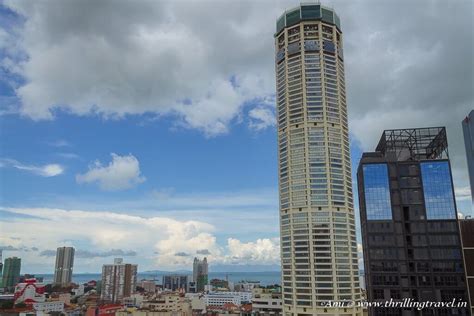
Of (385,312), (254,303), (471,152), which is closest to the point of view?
(385,312)

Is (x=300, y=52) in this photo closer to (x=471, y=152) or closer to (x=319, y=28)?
(x=319, y=28)

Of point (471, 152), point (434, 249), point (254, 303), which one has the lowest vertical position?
point (254, 303)

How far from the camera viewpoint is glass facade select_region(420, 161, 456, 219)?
253ft

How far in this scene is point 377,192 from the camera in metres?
80.4

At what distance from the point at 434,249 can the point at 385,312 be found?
16.0 metres

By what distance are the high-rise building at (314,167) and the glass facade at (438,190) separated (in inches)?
778

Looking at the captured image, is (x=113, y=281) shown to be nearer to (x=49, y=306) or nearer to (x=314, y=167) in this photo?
(x=49, y=306)

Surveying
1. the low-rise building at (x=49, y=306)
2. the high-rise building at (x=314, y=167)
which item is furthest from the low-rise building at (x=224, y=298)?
the high-rise building at (x=314, y=167)

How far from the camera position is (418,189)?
79.3 m

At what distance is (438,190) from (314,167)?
28.1m

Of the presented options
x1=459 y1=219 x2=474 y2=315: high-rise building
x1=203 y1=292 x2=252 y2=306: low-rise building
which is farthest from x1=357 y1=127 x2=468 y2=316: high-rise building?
x1=203 y1=292 x2=252 y2=306: low-rise building

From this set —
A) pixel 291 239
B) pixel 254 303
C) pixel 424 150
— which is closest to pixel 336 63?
pixel 424 150

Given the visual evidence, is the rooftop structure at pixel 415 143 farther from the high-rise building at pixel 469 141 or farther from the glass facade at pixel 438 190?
the high-rise building at pixel 469 141

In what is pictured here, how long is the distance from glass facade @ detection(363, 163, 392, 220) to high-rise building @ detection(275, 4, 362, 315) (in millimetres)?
12621
